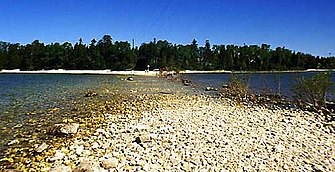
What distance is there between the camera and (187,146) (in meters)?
8.65

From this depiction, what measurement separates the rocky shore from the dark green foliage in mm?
5034

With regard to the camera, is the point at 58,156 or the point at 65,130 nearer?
the point at 58,156

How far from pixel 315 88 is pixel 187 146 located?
12.0 meters

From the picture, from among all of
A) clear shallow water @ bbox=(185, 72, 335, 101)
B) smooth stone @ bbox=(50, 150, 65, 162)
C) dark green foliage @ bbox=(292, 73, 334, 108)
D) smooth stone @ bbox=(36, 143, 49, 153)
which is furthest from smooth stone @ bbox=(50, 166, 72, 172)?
clear shallow water @ bbox=(185, 72, 335, 101)

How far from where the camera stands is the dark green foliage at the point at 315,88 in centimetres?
1706

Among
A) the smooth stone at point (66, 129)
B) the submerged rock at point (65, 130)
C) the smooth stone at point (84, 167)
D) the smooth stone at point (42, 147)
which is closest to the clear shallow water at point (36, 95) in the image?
the submerged rock at point (65, 130)

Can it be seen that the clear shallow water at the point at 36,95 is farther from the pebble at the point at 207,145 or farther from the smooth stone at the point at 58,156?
the smooth stone at the point at 58,156

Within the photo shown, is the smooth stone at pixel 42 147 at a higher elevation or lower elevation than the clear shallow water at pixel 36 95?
higher

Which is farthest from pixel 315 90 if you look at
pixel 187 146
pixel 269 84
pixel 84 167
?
pixel 269 84

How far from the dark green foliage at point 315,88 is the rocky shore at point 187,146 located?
5.03 metres

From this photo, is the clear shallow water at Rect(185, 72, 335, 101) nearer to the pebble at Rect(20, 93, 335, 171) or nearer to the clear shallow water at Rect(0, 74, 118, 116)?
the pebble at Rect(20, 93, 335, 171)

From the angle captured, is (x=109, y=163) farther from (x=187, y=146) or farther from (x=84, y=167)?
(x=187, y=146)

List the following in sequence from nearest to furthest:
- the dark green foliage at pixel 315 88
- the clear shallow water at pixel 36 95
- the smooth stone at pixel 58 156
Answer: the smooth stone at pixel 58 156 < the dark green foliage at pixel 315 88 < the clear shallow water at pixel 36 95

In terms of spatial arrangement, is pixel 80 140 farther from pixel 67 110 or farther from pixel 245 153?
pixel 67 110
